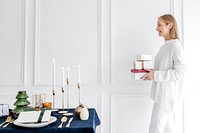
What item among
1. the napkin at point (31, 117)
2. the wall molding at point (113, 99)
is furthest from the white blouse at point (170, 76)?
the napkin at point (31, 117)

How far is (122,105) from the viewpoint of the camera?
8.89ft

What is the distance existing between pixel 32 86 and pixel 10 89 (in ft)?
0.94

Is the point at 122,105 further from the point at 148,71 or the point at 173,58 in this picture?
the point at 173,58

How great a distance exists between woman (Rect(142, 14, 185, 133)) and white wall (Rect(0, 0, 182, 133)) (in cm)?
48

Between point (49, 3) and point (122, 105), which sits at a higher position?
point (49, 3)

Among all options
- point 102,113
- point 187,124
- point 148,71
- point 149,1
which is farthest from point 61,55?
point 187,124

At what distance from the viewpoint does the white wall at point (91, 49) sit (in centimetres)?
270

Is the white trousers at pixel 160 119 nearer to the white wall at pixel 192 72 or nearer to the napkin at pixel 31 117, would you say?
the white wall at pixel 192 72

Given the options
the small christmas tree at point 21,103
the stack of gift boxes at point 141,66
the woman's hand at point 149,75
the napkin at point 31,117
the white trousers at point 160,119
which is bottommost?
the white trousers at point 160,119

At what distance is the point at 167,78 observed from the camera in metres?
2.07

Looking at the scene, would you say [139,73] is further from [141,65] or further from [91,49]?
[91,49]

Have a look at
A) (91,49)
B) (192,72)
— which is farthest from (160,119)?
(91,49)

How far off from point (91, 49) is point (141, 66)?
0.72 meters

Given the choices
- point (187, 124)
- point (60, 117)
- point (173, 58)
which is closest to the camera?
point (60, 117)
